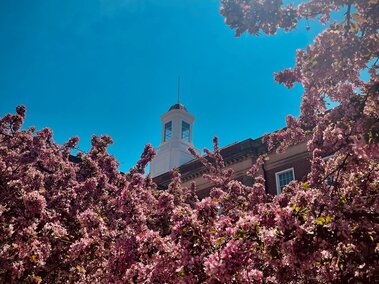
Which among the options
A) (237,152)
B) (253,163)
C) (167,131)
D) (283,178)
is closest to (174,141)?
(167,131)

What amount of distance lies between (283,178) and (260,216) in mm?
18305

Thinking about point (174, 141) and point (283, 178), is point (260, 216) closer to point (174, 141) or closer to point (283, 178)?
point (283, 178)

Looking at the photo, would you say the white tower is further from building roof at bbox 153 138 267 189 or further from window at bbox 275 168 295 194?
window at bbox 275 168 295 194

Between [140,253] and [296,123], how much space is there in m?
6.61

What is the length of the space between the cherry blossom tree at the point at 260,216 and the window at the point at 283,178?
40.7ft

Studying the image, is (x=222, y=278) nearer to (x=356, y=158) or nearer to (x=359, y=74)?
(x=356, y=158)

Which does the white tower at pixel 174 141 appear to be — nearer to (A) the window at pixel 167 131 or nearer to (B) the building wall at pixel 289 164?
(A) the window at pixel 167 131

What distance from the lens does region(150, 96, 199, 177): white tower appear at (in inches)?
1490

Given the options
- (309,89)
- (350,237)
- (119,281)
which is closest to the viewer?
(350,237)

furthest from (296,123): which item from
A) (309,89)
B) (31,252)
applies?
(31,252)

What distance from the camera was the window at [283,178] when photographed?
22.4 metres

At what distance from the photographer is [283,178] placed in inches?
896

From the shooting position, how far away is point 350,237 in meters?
4.56

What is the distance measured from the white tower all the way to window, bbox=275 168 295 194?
15.4 metres
